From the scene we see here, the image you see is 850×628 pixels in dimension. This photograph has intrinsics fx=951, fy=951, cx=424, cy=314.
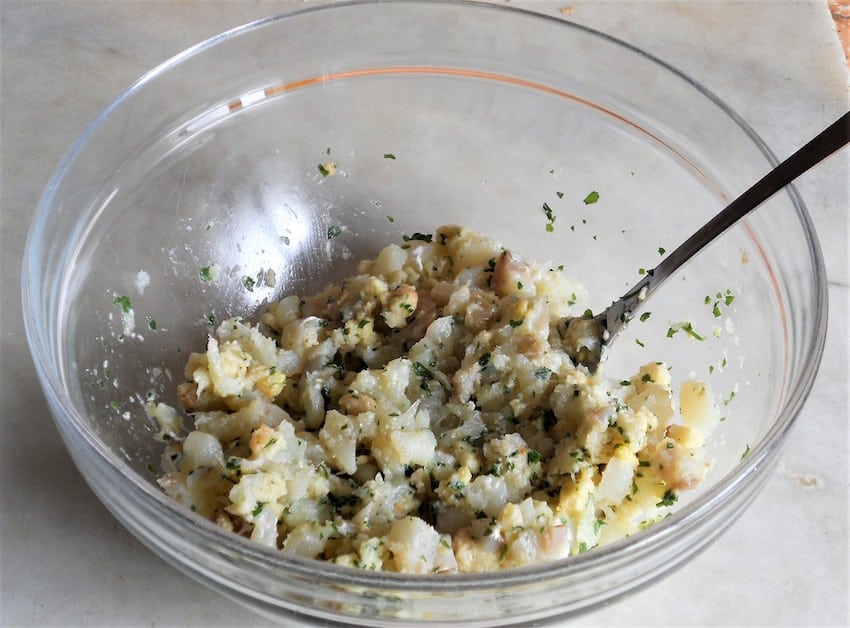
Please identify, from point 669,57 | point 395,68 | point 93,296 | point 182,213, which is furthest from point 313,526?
point 669,57

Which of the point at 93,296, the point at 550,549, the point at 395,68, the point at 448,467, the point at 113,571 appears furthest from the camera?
the point at 395,68

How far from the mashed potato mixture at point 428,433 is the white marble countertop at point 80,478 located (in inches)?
8.4

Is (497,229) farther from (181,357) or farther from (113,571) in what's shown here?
(113,571)

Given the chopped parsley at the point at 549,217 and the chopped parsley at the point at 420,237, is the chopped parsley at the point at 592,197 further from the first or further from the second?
the chopped parsley at the point at 420,237

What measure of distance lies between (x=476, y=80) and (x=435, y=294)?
53 centimetres

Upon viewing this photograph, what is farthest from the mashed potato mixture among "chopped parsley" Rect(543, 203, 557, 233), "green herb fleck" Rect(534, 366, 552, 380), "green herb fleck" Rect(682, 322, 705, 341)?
"chopped parsley" Rect(543, 203, 557, 233)

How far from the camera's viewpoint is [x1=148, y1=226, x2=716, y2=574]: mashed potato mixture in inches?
53.9

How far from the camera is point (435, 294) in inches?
67.9

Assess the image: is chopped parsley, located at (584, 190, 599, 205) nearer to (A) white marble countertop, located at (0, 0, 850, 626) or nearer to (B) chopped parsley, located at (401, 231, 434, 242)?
(B) chopped parsley, located at (401, 231, 434, 242)

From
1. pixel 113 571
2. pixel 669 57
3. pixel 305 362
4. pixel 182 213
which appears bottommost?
pixel 113 571

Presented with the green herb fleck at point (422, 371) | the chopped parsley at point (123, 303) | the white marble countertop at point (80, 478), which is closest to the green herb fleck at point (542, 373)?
the green herb fleck at point (422, 371)

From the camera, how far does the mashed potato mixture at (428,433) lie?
1.37 m

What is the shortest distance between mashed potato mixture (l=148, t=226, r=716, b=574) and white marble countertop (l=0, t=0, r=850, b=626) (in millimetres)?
213

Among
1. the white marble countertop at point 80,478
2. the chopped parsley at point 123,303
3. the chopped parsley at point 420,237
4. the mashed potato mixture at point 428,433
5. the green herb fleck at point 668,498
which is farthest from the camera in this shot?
the chopped parsley at point 420,237
